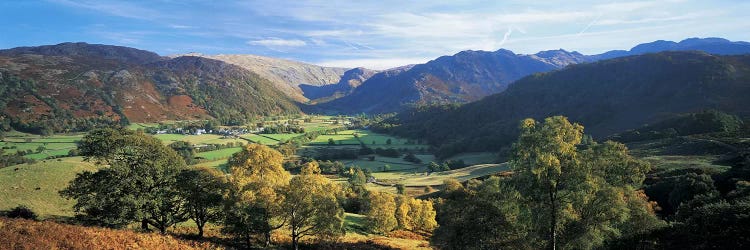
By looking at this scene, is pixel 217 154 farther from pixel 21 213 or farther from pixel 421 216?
pixel 21 213

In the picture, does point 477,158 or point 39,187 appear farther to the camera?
point 477,158

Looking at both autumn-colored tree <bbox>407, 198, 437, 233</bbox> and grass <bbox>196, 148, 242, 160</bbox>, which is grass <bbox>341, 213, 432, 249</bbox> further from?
grass <bbox>196, 148, 242, 160</bbox>

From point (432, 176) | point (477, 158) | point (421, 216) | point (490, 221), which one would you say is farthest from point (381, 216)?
point (477, 158)

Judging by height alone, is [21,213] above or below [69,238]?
below

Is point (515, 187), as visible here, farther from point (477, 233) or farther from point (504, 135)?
point (504, 135)

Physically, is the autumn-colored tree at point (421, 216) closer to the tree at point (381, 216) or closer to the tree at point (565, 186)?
the tree at point (381, 216)

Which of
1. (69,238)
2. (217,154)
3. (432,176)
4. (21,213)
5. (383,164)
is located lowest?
(383,164)
